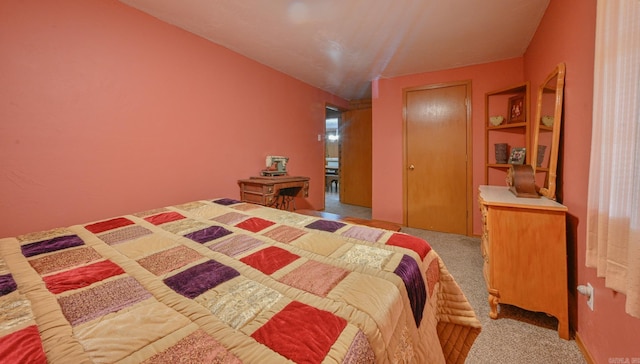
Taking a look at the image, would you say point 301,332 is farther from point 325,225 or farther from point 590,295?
point 590,295

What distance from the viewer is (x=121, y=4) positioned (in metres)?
1.96

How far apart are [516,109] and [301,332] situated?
11.6 ft

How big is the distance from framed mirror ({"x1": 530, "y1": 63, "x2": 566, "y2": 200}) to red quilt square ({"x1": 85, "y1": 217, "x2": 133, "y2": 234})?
2821 millimetres

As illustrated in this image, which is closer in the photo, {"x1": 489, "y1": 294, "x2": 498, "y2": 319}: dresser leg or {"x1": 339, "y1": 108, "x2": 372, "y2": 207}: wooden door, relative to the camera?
{"x1": 489, "y1": 294, "x2": 498, "y2": 319}: dresser leg

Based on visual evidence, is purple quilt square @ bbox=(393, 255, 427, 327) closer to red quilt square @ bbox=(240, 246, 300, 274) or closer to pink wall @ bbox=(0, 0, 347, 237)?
red quilt square @ bbox=(240, 246, 300, 274)

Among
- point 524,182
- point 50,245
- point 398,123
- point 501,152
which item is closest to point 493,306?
point 524,182

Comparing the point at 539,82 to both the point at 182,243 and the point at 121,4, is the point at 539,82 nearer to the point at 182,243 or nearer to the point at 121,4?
the point at 182,243

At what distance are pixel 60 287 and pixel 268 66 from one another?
3.15 m

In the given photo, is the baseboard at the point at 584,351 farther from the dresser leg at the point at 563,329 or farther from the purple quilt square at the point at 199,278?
the purple quilt square at the point at 199,278

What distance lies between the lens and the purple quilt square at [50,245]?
1062 mm

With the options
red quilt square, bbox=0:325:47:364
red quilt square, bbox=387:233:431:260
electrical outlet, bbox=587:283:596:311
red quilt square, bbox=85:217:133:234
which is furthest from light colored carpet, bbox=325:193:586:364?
red quilt square, bbox=85:217:133:234

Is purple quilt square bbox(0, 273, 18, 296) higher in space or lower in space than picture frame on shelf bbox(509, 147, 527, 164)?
lower

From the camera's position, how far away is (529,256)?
1544mm

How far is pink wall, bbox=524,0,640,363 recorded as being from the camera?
1.08 metres
